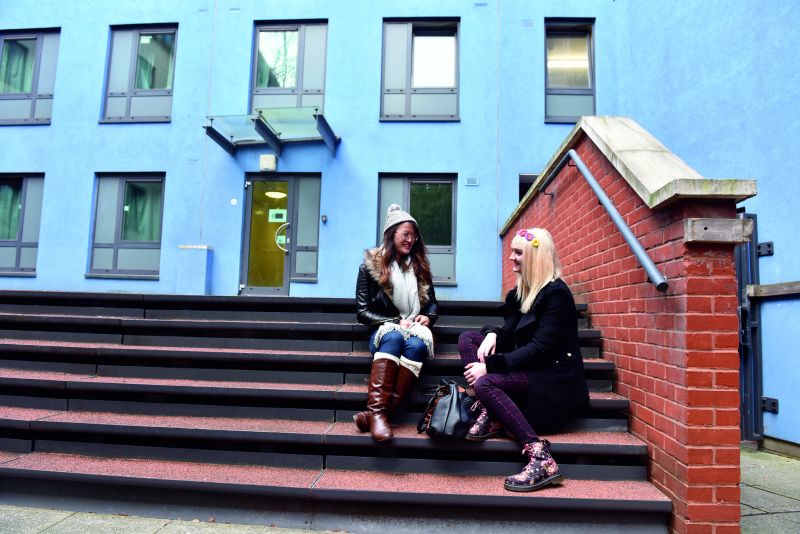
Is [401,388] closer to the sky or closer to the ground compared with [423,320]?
closer to the ground

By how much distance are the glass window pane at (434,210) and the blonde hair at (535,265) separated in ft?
17.7

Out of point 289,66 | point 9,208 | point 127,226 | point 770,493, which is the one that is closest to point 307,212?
point 289,66

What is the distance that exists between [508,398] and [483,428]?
8.8 inches

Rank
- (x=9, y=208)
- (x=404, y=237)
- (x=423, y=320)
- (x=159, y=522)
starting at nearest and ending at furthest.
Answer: (x=159, y=522) → (x=423, y=320) → (x=404, y=237) → (x=9, y=208)

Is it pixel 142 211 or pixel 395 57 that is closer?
pixel 395 57

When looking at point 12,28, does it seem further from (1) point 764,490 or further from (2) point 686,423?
(1) point 764,490

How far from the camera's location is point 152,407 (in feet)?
10.4

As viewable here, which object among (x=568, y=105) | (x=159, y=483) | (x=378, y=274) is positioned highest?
(x=568, y=105)

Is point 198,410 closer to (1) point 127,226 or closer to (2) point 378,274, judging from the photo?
A: (2) point 378,274

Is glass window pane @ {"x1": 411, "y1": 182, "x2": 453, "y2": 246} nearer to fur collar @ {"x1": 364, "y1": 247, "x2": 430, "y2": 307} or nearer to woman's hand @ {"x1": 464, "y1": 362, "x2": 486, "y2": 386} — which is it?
fur collar @ {"x1": 364, "y1": 247, "x2": 430, "y2": 307}

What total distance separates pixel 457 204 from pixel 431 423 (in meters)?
5.98

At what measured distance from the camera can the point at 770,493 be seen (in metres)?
3.04

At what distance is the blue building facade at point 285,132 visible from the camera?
8.15 meters

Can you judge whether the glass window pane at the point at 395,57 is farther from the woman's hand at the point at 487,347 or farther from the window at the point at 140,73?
the woman's hand at the point at 487,347
